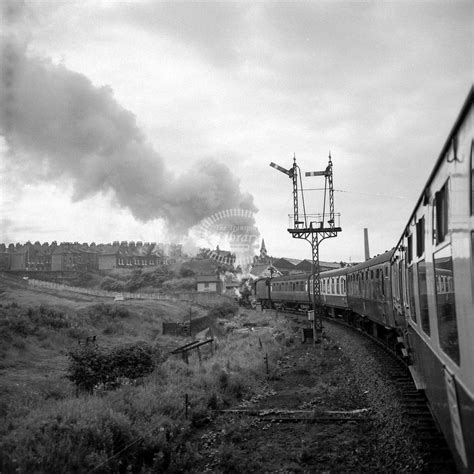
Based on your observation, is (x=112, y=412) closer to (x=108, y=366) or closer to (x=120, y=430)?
(x=120, y=430)

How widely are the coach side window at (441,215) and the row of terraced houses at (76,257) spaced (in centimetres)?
8050

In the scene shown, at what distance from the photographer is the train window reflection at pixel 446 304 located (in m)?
3.35

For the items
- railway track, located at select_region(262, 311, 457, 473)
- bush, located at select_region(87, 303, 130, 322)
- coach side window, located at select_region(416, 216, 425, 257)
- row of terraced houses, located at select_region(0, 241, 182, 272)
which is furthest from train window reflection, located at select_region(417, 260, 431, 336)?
row of terraced houses, located at select_region(0, 241, 182, 272)

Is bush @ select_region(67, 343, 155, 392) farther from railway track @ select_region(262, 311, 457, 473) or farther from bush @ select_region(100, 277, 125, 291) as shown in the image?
bush @ select_region(100, 277, 125, 291)

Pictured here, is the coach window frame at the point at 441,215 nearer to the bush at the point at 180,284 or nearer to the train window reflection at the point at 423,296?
the train window reflection at the point at 423,296

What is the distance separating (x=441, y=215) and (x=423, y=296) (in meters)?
1.56

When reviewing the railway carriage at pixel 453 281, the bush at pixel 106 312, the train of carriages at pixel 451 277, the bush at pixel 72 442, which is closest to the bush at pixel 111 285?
the bush at pixel 106 312

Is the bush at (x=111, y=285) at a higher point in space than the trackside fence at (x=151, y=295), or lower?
higher

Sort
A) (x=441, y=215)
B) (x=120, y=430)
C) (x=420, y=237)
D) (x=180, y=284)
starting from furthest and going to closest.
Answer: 1. (x=180, y=284)
2. (x=120, y=430)
3. (x=420, y=237)
4. (x=441, y=215)

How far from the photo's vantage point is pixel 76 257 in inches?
3398

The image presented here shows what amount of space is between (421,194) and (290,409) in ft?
18.1

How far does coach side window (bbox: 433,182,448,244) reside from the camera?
363 cm

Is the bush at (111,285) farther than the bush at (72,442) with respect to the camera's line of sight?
Yes

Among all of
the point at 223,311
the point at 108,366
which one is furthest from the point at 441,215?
the point at 223,311
